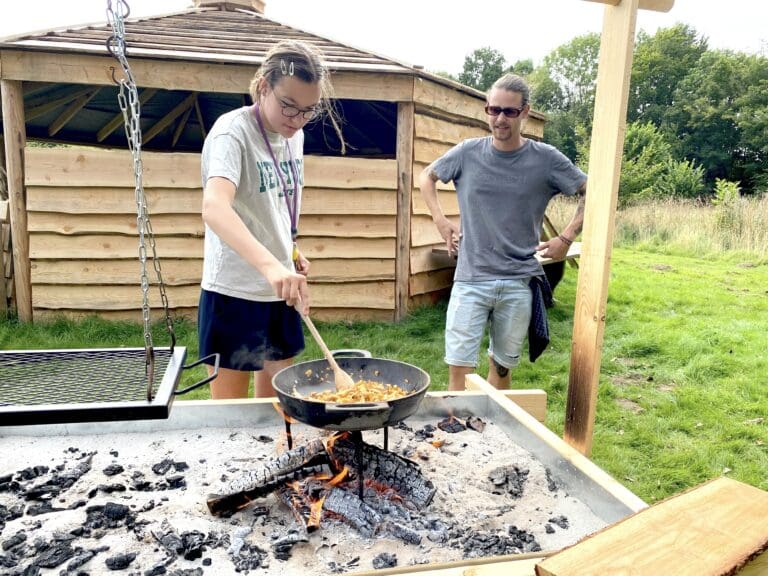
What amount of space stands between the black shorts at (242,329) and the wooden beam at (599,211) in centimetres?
137

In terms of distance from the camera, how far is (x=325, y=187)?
6.34 metres

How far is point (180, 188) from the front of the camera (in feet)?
20.2

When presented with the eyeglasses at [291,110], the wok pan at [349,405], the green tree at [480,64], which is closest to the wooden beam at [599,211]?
the wok pan at [349,405]

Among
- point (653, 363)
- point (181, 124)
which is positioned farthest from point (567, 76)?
point (653, 363)

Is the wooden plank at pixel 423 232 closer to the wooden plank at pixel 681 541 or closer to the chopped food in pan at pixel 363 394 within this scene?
the chopped food in pan at pixel 363 394

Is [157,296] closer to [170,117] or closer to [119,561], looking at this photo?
[170,117]

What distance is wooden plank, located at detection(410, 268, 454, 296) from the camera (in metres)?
6.79

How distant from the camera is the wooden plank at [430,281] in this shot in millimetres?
6792

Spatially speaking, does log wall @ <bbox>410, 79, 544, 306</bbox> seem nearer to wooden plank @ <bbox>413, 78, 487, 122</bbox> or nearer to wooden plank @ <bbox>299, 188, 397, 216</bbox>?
wooden plank @ <bbox>413, 78, 487, 122</bbox>

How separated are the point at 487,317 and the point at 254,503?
6.35 feet

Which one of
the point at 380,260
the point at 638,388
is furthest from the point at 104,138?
the point at 638,388

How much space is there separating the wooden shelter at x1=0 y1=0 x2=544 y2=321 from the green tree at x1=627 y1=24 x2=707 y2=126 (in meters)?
36.4

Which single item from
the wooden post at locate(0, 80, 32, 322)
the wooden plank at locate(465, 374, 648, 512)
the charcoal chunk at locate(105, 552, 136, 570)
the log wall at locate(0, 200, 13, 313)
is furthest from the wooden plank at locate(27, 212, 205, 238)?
the charcoal chunk at locate(105, 552, 136, 570)

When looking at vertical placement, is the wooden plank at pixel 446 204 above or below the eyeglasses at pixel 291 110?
below
